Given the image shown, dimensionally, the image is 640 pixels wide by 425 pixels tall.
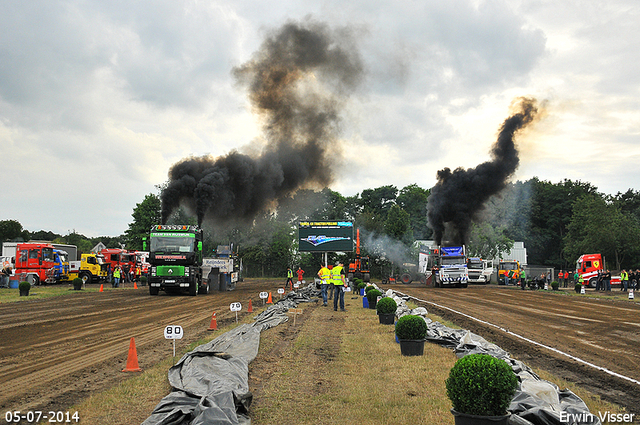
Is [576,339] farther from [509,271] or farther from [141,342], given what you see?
[509,271]

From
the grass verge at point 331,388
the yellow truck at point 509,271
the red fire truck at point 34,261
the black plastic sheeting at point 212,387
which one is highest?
the red fire truck at point 34,261

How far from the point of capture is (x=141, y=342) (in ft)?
41.7

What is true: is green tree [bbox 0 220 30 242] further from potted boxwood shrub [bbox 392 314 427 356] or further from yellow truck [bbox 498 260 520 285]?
potted boxwood shrub [bbox 392 314 427 356]

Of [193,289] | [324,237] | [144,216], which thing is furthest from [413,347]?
[144,216]

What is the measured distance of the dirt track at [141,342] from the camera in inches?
320

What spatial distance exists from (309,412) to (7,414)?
3.94m

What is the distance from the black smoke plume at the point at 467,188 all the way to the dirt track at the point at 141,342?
29793 millimetres

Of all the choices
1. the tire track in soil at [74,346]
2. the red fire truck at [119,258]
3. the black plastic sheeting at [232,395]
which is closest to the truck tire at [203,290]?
the tire track in soil at [74,346]

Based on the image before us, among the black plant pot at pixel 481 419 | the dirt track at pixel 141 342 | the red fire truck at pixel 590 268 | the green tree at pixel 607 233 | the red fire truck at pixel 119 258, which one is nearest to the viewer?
the black plant pot at pixel 481 419

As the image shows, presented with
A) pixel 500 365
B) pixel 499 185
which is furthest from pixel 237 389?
pixel 499 185

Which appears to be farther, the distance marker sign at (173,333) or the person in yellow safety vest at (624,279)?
the person in yellow safety vest at (624,279)

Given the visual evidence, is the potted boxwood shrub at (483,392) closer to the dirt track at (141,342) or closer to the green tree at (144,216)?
the dirt track at (141,342)

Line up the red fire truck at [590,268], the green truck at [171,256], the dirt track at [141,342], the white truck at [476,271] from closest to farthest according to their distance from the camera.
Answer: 1. the dirt track at [141,342]
2. the green truck at [171,256]
3. the red fire truck at [590,268]
4. the white truck at [476,271]

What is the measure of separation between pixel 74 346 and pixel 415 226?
299ft
